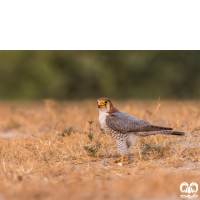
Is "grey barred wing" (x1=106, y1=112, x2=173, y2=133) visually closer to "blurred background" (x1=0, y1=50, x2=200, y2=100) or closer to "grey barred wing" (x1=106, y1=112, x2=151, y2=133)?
"grey barred wing" (x1=106, y1=112, x2=151, y2=133)

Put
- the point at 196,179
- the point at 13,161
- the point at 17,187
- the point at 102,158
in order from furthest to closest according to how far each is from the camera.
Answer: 1. the point at 102,158
2. the point at 13,161
3. the point at 196,179
4. the point at 17,187

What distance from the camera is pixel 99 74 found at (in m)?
18.9

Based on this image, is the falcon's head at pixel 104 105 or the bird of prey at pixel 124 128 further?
the falcon's head at pixel 104 105

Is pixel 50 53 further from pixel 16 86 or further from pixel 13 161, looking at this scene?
pixel 13 161

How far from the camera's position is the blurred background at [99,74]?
18047mm

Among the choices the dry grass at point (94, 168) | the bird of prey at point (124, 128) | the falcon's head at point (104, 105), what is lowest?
the dry grass at point (94, 168)

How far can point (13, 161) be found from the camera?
4332mm

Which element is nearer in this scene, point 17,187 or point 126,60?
point 17,187

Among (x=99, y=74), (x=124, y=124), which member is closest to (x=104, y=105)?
(x=124, y=124)

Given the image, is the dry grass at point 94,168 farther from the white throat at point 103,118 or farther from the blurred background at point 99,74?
the blurred background at point 99,74

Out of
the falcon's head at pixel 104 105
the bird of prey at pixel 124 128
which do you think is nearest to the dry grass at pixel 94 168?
the bird of prey at pixel 124 128

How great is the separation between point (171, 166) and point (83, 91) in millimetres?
14909

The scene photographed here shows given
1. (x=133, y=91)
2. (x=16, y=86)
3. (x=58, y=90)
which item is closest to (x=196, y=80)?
(x=133, y=91)

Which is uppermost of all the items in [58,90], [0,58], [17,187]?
[0,58]
